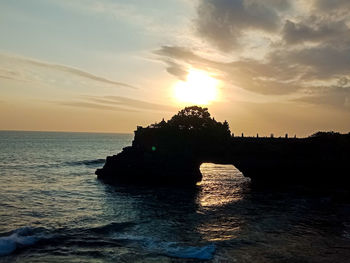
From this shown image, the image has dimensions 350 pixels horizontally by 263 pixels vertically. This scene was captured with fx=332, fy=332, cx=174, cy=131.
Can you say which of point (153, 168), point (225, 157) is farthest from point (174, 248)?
point (225, 157)

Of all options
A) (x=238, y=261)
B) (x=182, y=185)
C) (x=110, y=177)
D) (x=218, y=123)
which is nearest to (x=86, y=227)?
(x=238, y=261)

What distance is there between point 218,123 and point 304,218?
28.9 meters

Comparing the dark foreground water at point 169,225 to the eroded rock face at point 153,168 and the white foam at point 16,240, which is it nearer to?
the white foam at point 16,240

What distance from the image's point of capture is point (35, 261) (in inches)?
765

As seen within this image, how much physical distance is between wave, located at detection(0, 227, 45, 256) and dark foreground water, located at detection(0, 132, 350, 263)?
6 centimetres

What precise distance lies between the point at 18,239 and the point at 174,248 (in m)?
10.6

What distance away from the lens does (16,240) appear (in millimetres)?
22297

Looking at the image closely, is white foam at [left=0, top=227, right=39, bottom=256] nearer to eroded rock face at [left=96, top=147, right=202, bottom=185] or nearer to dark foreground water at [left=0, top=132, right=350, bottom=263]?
dark foreground water at [left=0, top=132, right=350, bottom=263]

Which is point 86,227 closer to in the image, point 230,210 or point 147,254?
point 147,254

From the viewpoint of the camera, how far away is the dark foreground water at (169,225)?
21047mm

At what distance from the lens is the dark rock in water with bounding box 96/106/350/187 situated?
51.0 m

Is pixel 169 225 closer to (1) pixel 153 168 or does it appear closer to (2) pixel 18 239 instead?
(2) pixel 18 239

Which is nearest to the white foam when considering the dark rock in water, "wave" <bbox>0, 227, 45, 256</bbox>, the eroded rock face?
"wave" <bbox>0, 227, 45, 256</bbox>

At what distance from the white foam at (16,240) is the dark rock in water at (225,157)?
28.2 m
